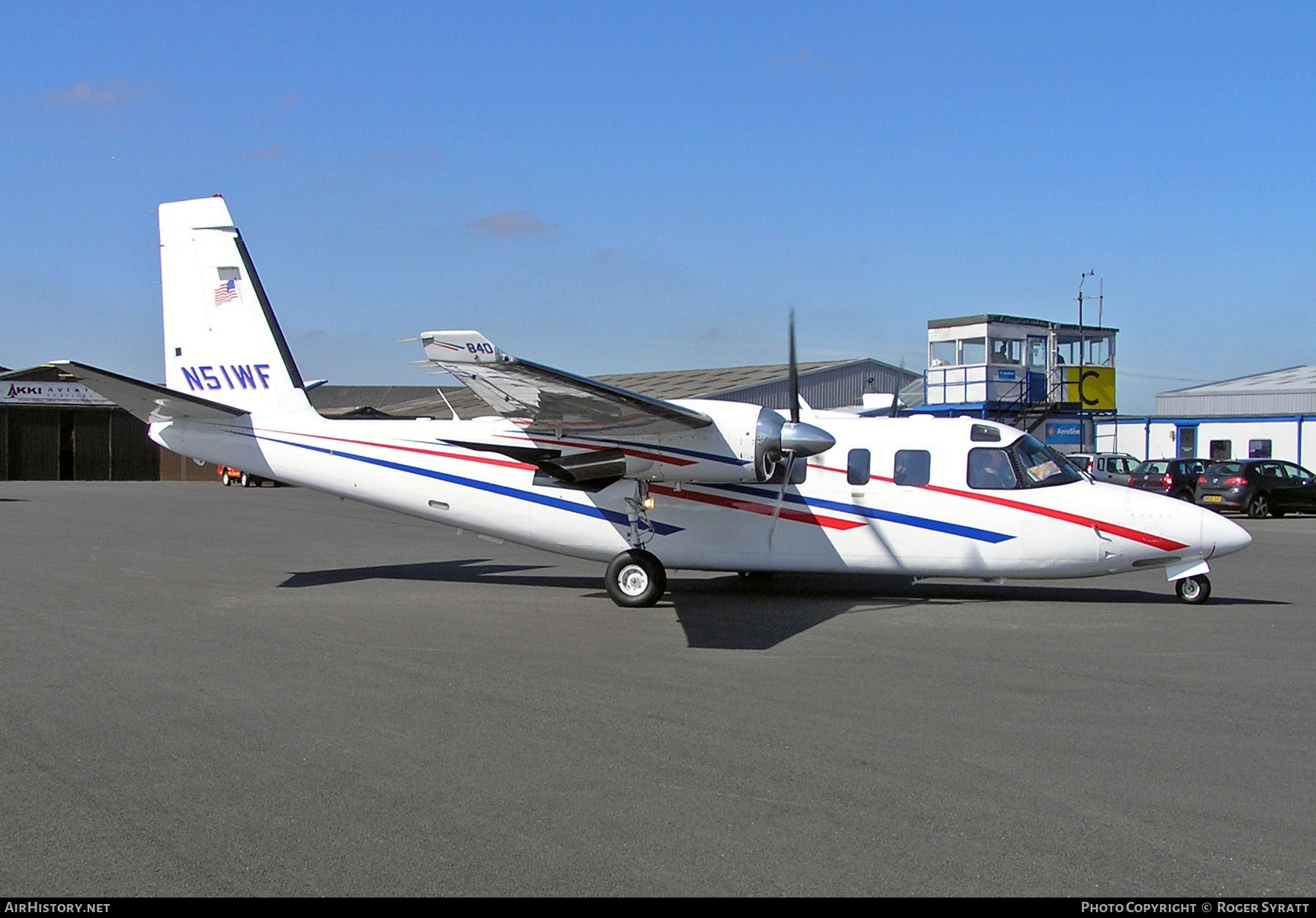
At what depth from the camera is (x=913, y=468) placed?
44.0 feet

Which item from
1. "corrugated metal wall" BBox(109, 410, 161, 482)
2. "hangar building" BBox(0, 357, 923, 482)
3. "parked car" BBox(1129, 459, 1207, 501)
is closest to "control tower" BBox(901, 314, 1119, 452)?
"parked car" BBox(1129, 459, 1207, 501)

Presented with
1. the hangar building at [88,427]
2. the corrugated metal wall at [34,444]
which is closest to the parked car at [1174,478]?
the hangar building at [88,427]

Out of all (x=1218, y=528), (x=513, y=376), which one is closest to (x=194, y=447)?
(x=513, y=376)

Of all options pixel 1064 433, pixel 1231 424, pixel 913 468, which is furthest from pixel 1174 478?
pixel 913 468

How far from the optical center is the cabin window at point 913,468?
526 inches

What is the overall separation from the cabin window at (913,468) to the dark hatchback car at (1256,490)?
21.3 m

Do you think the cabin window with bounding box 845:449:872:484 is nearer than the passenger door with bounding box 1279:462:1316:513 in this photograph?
Yes

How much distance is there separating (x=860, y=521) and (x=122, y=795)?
9.44 metres

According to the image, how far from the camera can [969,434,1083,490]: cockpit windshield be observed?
1320 centimetres

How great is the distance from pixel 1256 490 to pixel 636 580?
25.1 m

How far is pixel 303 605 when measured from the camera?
12.5 metres

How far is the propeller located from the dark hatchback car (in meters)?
22.5

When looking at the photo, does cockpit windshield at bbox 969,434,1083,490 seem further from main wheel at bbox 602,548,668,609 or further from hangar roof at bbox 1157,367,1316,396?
hangar roof at bbox 1157,367,1316,396
